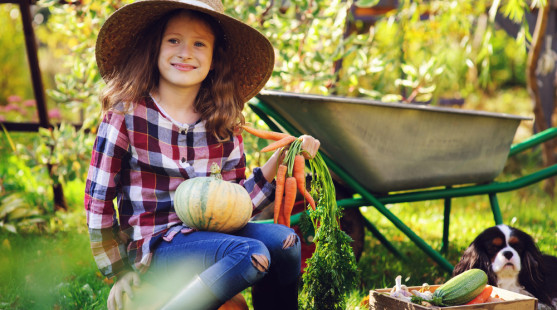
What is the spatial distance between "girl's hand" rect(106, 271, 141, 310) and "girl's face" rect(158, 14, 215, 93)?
0.66 meters

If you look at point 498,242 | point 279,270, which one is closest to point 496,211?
point 498,242

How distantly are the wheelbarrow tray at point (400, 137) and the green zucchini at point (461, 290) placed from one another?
2.35 feet

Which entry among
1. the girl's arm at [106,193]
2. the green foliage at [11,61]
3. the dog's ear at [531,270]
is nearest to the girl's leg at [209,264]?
the girl's arm at [106,193]

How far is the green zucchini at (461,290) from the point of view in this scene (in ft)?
6.10

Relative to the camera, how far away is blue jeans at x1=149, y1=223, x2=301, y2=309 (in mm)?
1607

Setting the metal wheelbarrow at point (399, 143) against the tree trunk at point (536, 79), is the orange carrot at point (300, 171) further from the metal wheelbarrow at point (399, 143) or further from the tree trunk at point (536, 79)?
the tree trunk at point (536, 79)

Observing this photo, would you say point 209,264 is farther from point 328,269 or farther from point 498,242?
point 498,242

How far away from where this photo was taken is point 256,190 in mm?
2029

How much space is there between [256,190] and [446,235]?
1.43 metres

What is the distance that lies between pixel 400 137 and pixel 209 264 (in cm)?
116

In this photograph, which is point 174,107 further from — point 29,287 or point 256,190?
point 29,287

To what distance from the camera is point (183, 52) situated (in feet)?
6.34

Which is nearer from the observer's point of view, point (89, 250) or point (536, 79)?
point (89, 250)

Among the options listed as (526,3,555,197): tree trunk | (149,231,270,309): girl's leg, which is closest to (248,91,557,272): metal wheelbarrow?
(149,231,270,309): girl's leg
